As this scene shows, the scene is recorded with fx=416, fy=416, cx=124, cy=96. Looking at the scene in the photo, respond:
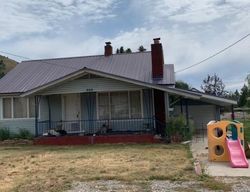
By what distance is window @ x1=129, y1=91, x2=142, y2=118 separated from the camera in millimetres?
20845

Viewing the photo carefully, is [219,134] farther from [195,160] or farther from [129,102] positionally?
[129,102]

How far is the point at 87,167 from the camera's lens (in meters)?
11.6

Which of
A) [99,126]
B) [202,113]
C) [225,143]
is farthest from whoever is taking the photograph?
[202,113]

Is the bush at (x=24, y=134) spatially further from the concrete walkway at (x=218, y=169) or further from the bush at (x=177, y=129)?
the concrete walkway at (x=218, y=169)

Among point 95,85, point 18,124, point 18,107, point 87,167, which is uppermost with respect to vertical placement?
point 95,85

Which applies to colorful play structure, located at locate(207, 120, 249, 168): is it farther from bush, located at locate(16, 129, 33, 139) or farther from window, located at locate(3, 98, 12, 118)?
window, located at locate(3, 98, 12, 118)

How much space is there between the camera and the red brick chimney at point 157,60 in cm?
2159

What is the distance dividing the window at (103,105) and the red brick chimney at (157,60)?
8.94ft

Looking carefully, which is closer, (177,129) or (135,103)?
(177,129)

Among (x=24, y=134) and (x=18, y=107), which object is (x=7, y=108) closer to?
(x=18, y=107)

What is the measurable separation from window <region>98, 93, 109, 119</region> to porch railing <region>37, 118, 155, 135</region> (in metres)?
0.62

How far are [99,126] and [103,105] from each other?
1261 millimetres

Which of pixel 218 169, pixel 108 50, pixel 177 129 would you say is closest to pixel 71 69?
pixel 108 50

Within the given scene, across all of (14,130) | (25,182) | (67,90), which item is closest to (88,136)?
(67,90)
